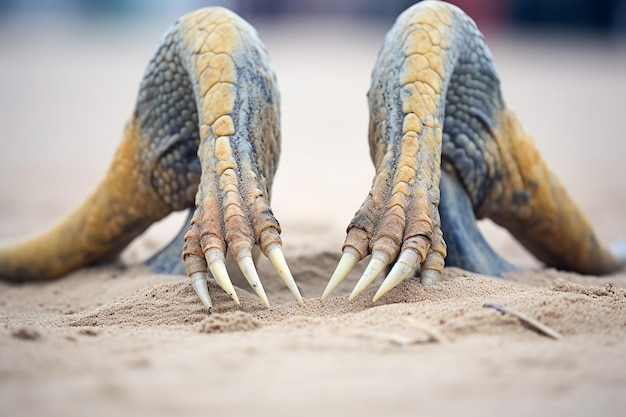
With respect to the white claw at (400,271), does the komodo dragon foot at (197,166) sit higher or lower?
higher

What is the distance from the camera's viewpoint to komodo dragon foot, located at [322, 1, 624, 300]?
2386mm

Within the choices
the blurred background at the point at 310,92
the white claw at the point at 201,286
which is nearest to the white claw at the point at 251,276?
the white claw at the point at 201,286

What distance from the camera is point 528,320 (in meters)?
2.06

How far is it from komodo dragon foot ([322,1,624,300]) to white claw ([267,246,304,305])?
9 centimetres

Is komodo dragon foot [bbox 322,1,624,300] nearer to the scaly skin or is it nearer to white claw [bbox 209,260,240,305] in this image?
the scaly skin

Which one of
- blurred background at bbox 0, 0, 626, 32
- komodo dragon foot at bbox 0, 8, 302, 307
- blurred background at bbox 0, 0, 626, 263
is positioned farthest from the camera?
blurred background at bbox 0, 0, 626, 32

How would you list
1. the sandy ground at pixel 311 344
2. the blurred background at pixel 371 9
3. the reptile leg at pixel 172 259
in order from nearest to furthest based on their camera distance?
the sandy ground at pixel 311 344
the reptile leg at pixel 172 259
the blurred background at pixel 371 9

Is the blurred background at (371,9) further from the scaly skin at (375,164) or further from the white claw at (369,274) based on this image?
the white claw at (369,274)

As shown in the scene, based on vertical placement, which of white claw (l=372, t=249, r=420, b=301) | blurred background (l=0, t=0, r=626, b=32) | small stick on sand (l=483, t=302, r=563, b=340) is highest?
blurred background (l=0, t=0, r=626, b=32)

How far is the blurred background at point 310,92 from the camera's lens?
625 cm

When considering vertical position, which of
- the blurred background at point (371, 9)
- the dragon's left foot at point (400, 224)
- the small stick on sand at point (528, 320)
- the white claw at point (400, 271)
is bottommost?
the small stick on sand at point (528, 320)

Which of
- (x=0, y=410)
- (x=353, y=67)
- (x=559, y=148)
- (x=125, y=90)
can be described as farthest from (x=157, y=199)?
(x=353, y=67)

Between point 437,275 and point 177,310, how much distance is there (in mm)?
727

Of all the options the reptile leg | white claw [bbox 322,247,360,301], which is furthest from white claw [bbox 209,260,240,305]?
the reptile leg
